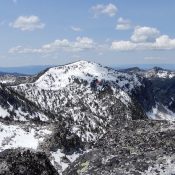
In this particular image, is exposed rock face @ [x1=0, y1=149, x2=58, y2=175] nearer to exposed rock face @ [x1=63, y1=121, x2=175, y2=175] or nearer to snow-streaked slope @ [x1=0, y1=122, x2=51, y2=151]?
exposed rock face @ [x1=63, y1=121, x2=175, y2=175]

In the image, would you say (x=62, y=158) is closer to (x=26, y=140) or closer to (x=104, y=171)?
(x=26, y=140)

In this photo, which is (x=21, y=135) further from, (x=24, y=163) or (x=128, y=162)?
(x=24, y=163)

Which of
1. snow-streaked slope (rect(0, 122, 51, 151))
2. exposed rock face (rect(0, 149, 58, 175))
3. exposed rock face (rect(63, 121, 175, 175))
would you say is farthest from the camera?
snow-streaked slope (rect(0, 122, 51, 151))

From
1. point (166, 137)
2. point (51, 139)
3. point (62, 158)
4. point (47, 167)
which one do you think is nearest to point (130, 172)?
point (47, 167)

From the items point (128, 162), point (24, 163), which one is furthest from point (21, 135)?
point (24, 163)

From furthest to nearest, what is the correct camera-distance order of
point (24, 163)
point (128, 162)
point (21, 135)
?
point (21, 135), point (128, 162), point (24, 163)

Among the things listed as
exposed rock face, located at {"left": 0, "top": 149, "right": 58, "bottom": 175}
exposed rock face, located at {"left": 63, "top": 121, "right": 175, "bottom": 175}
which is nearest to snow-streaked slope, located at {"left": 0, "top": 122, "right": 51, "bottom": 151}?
exposed rock face, located at {"left": 63, "top": 121, "right": 175, "bottom": 175}

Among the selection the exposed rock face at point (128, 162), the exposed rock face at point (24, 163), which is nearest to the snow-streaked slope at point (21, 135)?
the exposed rock face at point (128, 162)

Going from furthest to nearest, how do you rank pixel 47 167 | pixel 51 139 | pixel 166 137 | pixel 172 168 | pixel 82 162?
pixel 51 139 → pixel 166 137 → pixel 82 162 → pixel 172 168 → pixel 47 167

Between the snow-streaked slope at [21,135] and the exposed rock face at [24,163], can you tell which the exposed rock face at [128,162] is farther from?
the snow-streaked slope at [21,135]
